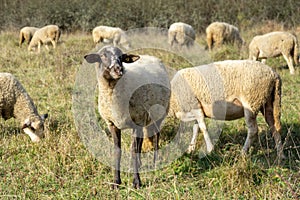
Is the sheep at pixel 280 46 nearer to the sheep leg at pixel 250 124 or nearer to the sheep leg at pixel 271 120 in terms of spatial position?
the sheep leg at pixel 271 120

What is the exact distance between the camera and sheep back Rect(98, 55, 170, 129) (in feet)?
12.1

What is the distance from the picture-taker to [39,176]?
12.8 feet

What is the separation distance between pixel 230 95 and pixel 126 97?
1321 millimetres

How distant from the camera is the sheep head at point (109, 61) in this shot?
3.36 metres

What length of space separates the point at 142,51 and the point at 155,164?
6.48m

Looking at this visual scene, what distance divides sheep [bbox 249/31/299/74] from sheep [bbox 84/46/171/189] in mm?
5779

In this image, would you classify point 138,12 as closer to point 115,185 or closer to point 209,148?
point 209,148

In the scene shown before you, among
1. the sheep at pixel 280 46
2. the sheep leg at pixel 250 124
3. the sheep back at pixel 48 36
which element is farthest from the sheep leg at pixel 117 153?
the sheep back at pixel 48 36

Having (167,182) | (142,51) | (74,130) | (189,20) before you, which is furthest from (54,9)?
(167,182)

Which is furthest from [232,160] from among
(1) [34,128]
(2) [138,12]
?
(2) [138,12]

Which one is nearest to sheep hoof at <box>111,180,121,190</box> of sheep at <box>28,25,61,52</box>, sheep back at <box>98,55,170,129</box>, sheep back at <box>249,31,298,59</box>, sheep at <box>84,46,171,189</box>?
sheep at <box>84,46,171,189</box>

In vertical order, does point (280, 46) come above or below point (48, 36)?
below

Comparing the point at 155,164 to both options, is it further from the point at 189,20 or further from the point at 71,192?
the point at 189,20

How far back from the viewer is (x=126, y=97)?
3.74m
